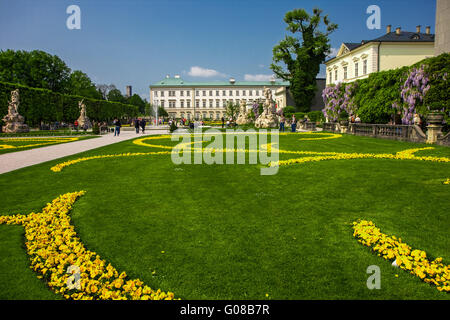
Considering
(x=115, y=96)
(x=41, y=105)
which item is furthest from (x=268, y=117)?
(x=115, y=96)

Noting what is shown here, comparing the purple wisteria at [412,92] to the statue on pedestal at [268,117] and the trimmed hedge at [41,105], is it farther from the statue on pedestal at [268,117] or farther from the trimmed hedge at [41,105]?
the trimmed hedge at [41,105]

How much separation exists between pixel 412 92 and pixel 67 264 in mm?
17768

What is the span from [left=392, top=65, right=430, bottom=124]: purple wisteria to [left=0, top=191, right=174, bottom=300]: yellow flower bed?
1677 centimetres

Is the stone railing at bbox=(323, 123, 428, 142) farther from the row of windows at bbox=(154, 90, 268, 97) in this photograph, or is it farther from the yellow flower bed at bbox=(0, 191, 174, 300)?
the row of windows at bbox=(154, 90, 268, 97)

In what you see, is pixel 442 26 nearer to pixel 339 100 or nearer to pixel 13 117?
pixel 339 100

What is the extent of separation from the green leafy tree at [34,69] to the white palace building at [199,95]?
50325 millimetres

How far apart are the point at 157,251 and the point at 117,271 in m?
0.53

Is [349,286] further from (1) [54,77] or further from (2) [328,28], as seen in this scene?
(1) [54,77]

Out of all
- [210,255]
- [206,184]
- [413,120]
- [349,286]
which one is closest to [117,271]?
[210,255]

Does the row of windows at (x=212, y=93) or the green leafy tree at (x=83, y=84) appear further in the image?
the row of windows at (x=212, y=93)

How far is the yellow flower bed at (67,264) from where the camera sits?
2.66 m

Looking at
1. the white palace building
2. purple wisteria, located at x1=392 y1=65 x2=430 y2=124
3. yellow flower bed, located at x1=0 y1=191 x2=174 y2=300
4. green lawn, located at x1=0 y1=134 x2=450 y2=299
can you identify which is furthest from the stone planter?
Result: the white palace building

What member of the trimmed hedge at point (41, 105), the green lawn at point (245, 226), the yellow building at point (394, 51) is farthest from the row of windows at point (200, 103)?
the green lawn at point (245, 226)
